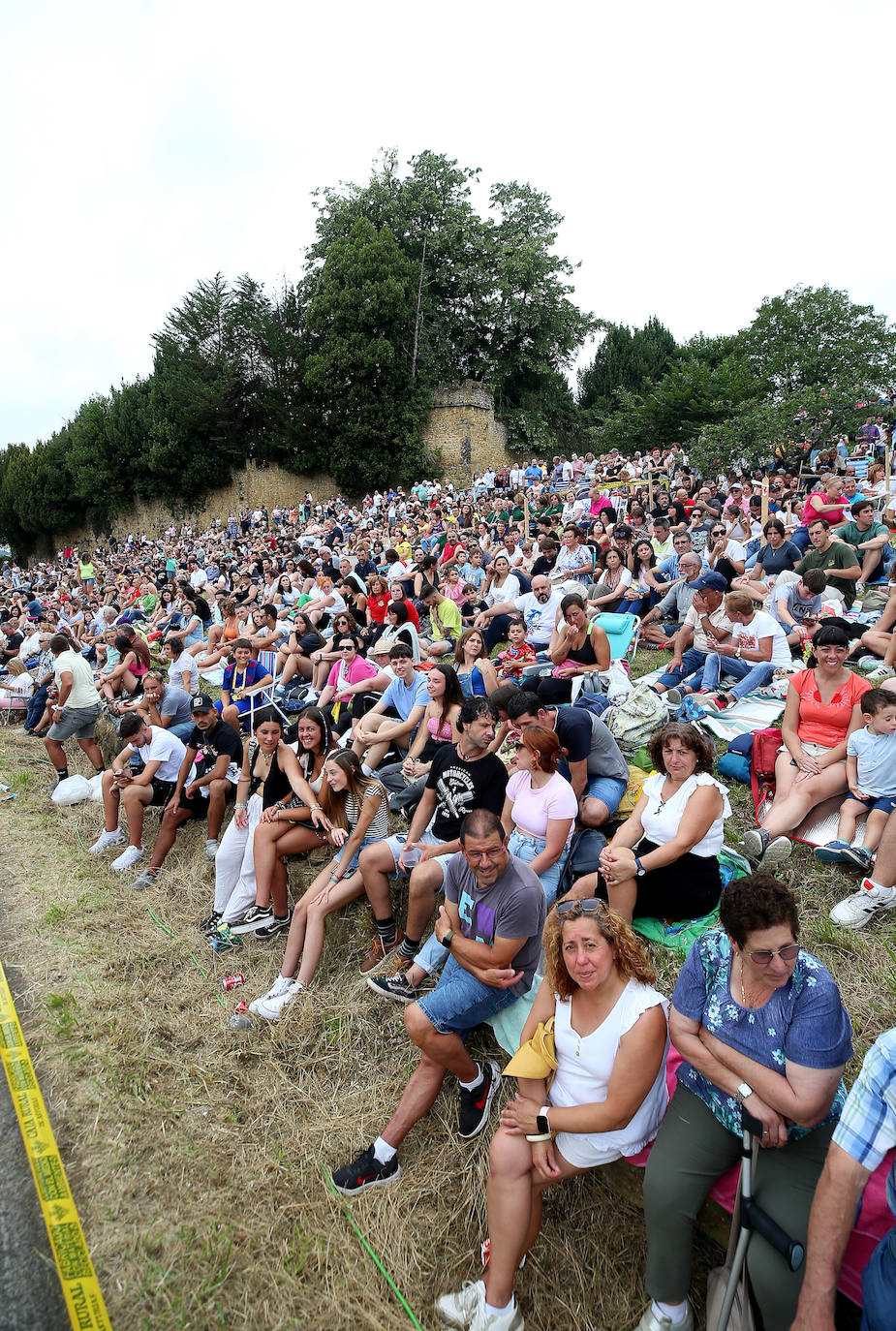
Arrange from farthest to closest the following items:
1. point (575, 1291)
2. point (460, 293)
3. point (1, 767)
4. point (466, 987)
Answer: point (460, 293) < point (1, 767) < point (466, 987) < point (575, 1291)

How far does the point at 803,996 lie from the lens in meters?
2.11

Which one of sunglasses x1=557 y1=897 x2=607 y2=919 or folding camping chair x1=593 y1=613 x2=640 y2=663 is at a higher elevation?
folding camping chair x1=593 y1=613 x2=640 y2=663

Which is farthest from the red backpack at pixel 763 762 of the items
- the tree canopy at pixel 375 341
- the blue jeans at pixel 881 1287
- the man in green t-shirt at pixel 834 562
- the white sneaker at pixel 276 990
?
the tree canopy at pixel 375 341

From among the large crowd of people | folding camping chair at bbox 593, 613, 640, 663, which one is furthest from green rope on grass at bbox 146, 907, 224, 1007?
folding camping chair at bbox 593, 613, 640, 663

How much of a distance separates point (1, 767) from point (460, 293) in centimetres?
2944

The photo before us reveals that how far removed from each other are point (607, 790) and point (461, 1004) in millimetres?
1630

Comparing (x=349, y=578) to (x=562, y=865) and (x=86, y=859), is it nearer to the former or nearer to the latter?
(x=86, y=859)

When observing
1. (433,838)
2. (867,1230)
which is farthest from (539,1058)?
(433,838)

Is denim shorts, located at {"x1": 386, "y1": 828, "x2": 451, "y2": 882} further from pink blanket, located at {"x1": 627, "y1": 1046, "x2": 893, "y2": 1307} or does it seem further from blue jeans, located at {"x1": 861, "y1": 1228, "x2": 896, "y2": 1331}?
blue jeans, located at {"x1": 861, "y1": 1228, "x2": 896, "y2": 1331}

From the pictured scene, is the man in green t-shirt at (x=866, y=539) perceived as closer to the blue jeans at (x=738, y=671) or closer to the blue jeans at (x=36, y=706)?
the blue jeans at (x=738, y=671)

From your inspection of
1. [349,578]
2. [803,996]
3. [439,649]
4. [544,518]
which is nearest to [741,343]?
[544,518]

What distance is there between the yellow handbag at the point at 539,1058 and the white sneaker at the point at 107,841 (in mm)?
5310

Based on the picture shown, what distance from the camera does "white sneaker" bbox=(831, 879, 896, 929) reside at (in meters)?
3.33

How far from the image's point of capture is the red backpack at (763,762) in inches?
174
